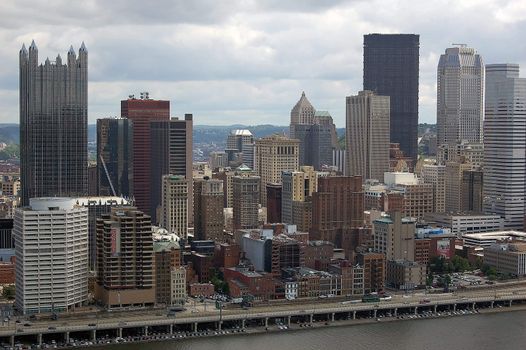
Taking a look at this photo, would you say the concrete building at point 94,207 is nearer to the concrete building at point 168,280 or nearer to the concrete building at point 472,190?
the concrete building at point 168,280

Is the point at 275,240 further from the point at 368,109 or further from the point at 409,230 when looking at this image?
the point at 368,109

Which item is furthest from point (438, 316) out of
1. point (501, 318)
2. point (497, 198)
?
point (497, 198)

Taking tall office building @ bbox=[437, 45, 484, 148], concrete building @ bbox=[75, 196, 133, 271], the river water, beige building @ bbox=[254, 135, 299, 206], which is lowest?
the river water

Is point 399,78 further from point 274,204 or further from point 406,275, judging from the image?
point 406,275

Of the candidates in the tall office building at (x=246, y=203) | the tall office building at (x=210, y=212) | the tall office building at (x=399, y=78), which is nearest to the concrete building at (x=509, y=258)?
the tall office building at (x=246, y=203)

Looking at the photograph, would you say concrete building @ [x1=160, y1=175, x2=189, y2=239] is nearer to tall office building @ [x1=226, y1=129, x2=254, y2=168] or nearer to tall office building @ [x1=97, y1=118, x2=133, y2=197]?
tall office building @ [x1=97, y1=118, x2=133, y2=197]

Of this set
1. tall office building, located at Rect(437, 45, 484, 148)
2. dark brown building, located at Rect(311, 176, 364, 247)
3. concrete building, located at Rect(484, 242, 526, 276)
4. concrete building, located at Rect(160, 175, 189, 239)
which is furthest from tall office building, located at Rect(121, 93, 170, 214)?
tall office building, located at Rect(437, 45, 484, 148)

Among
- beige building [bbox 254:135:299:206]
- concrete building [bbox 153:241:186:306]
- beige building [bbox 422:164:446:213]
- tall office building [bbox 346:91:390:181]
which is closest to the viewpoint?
concrete building [bbox 153:241:186:306]
